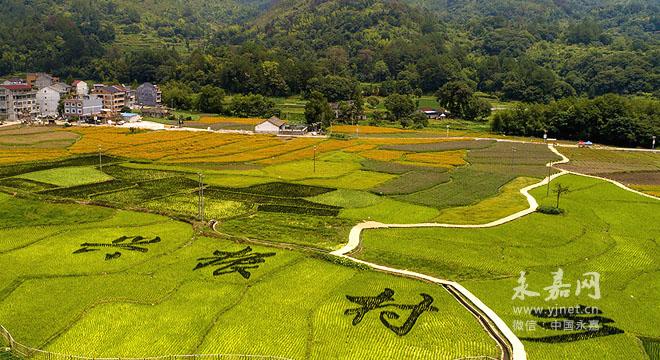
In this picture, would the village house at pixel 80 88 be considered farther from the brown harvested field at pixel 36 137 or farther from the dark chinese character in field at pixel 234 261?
the dark chinese character in field at pixel 234 261

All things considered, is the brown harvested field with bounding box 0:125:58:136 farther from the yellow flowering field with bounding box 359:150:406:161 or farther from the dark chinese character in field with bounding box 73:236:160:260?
the dark chinese character in field with bounding box 73:236:160:260

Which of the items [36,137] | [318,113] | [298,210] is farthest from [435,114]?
[298,210]

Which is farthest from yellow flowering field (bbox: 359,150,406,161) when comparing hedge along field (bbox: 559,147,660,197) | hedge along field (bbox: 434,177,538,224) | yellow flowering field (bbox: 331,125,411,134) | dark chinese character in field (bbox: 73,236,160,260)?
dark chinese character in field (bbox: 73,236,160,260)

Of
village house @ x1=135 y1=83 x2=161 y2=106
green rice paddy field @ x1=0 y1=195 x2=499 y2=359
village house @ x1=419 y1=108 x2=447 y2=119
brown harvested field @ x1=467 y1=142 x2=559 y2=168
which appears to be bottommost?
green rice paddy field @ x1=0 y1=195 x2=499 y2=359

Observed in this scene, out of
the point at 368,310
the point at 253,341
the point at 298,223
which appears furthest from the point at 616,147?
the point at 253,341

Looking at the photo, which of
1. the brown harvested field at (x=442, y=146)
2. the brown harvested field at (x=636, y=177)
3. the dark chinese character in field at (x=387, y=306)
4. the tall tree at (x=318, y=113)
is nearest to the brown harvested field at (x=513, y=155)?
the brown harvested field at (x=442, y=146)

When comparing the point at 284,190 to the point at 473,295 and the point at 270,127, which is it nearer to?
the point at 473,295
